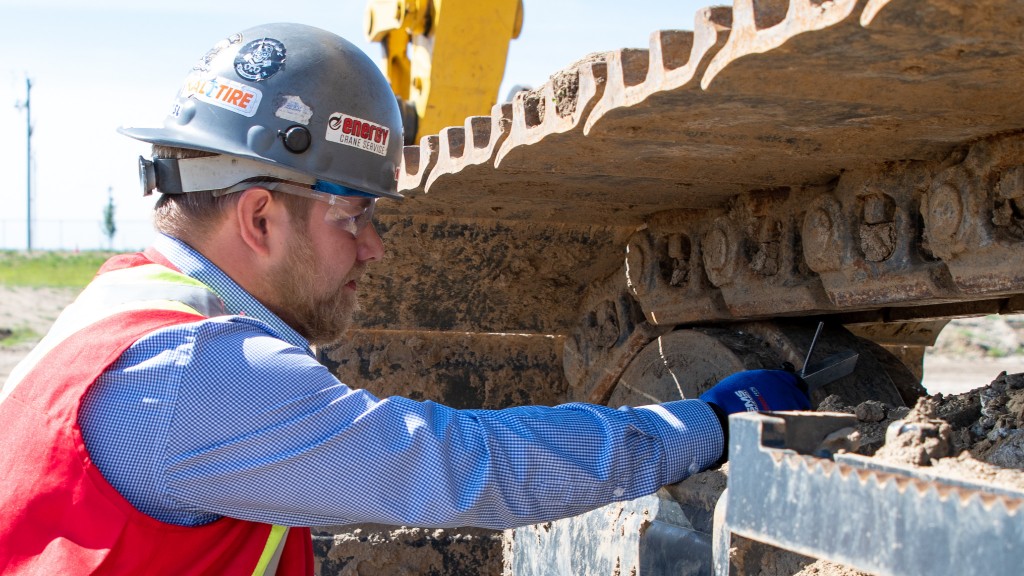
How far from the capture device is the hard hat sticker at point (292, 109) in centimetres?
246

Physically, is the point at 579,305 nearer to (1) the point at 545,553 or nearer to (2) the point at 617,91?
(1) the point at 545,553

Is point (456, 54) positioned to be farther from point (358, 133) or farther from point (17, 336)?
point (17, 336)

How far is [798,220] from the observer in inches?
124

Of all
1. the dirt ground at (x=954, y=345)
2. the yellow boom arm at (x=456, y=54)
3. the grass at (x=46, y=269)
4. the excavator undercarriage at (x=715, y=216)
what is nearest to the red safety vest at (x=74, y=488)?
the excavator undercarriage at (x=715, y=216)

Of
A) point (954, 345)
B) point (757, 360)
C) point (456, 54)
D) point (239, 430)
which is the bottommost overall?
point (954, 345)

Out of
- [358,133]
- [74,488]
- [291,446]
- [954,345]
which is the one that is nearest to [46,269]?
[954,345]

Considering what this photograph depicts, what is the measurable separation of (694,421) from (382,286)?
7.90 ft

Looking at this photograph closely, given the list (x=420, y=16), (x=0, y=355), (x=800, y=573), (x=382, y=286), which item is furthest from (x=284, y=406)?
(x=0, y=355)

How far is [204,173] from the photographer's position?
2.38 m

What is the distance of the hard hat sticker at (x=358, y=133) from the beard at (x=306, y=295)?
281 mm

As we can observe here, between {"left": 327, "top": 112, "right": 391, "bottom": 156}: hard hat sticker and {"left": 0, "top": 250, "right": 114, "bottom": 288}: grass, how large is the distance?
2995cm

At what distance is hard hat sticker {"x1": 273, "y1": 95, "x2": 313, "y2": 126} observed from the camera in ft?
8.07

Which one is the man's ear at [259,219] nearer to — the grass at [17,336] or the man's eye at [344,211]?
the man's eye at [344,211]

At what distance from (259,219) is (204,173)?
165mm
